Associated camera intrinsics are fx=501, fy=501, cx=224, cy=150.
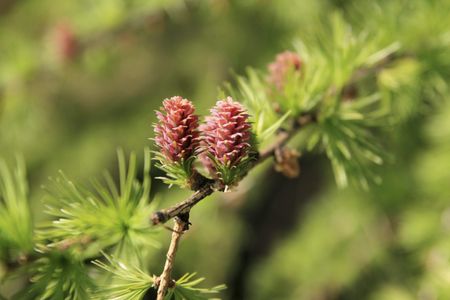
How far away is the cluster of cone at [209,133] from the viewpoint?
0.47m

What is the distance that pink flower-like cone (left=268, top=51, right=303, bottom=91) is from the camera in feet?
2.05

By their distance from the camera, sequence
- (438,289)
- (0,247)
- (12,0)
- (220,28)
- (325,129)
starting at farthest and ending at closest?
(12,0) → (220,28) → (438,289) → (325,129) → (0,247)

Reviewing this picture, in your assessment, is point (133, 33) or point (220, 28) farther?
point (220, 28)

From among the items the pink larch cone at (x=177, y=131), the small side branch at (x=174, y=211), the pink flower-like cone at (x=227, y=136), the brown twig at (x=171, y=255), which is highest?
the pink larch cone at (x=177, y=131)

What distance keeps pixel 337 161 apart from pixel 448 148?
18.4 inches

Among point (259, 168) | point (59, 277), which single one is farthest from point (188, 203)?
point (259, 168)

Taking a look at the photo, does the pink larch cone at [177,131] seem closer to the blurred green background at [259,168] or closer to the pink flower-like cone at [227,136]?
the pink flower-like cone at [227,136]

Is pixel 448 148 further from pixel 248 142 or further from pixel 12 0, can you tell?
pixel 12 0

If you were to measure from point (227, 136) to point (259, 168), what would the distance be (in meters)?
0.40

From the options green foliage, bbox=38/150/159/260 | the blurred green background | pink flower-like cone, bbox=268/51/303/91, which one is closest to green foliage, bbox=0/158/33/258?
green foliage, bbox=38/150/159/260

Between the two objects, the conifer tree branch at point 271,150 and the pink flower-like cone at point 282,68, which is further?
the pink flower-like cone at point 282,68

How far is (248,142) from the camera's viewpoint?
0.51 m

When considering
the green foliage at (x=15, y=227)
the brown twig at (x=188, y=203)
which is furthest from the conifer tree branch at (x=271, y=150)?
the green foliage at (x=15, y=227)

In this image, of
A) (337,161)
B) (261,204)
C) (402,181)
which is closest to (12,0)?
(261,204)
